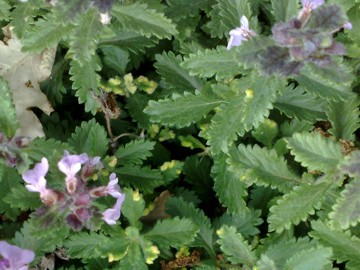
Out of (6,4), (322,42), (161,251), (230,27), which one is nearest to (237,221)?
(161,251)

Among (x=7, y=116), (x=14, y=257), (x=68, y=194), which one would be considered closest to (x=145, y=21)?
(x=7, y=116)

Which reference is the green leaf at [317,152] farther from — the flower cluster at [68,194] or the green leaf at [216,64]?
the flower cluster at [68,194]

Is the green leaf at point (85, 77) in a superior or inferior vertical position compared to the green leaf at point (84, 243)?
superior

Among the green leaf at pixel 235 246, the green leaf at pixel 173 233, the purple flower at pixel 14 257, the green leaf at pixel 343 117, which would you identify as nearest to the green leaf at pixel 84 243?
the green leaf at pixel 173 233

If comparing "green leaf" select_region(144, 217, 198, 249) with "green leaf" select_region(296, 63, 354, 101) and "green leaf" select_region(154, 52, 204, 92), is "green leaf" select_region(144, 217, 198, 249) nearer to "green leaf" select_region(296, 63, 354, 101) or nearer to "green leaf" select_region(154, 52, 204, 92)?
"green leaf" select_region(154, 52, 204, 92)

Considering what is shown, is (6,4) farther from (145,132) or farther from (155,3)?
(145,132)

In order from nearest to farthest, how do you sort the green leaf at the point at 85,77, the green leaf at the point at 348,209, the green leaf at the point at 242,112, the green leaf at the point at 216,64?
1. the green leaf at the point at 348,209
2. the green leaf at the point at 242,112
3. the green leaf at the point at 216,64
4. the green leaf at the point at 85,77

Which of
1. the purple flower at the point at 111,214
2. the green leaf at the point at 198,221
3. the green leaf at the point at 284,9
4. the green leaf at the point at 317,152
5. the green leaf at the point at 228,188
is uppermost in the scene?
the green leaf at the point at 284,9

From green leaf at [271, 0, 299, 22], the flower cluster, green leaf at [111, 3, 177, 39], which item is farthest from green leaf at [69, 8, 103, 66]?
green leaf at [271, 0, 299, 22]
